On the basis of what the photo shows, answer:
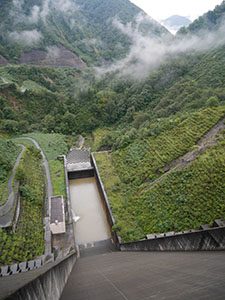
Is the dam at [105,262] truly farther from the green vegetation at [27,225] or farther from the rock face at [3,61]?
the rock face at [3,61]

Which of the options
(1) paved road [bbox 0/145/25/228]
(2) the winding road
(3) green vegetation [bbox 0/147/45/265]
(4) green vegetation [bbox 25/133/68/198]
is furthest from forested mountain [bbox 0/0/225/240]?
(1) paved road [bbox 0/145/25/228]

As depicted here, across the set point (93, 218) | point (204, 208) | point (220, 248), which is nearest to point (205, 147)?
point (204, 208)

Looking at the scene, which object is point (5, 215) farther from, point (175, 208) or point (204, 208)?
point (204, 208)

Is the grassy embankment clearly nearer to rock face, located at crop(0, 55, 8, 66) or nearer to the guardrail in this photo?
the guardrail

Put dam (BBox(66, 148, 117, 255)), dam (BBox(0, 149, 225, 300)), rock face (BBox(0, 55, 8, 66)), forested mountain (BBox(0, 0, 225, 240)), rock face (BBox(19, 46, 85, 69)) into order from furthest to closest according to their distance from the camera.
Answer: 1. rock face (BBox(19, 46, 85, 69))
2. rock face (BBox(0, 55, 8, 66))
3. dam (BBox(66, 148, 117, 255))
4. forested mountain (BBox(0, 0, 225, 240))
5. dam (BBox(0, 149, 225, 300))

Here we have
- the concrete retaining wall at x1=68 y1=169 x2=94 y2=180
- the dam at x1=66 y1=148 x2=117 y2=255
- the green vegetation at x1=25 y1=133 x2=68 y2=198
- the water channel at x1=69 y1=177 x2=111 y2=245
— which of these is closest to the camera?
the dam at x1=66 y1=148 x2=117 y2=255

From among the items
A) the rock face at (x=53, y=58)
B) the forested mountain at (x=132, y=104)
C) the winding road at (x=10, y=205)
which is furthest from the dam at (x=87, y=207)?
the rock face at (x=53, y=58)

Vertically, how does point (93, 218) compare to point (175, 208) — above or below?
above

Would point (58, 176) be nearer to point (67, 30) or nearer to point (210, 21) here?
point (210, 21)
